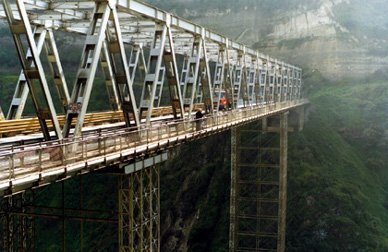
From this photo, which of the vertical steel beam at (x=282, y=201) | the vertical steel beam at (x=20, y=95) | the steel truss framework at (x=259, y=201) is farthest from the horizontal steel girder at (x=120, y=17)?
the vertical steel beam at (x=282, y=201)

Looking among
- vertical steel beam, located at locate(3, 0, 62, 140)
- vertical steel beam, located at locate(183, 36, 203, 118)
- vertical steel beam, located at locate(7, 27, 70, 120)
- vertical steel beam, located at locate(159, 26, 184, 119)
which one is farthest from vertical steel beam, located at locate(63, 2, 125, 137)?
vertical steel beam, located at locate(183, 36, 203, 118)

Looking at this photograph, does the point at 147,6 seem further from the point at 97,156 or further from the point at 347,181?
the point at 347,181

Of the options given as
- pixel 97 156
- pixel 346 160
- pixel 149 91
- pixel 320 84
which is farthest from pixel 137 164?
pixel 320 84

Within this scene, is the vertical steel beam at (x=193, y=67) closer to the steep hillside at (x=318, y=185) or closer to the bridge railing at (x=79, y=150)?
the bridge railing at (x=79, y=150)

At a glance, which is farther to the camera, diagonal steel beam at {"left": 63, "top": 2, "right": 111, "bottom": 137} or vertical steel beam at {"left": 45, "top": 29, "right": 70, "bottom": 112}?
vertical steel beam at {"left": 45, "top": 29, "right": 70, "bottom": 112}

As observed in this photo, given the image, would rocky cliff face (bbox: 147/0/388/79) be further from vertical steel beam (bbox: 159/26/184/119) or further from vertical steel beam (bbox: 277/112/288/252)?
vertical steel beam (bbox: 159/26/184/119)

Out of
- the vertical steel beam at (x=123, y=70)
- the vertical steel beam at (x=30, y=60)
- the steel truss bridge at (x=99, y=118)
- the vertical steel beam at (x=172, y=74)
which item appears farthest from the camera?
the vertical steel beam at (x=30, y=60)

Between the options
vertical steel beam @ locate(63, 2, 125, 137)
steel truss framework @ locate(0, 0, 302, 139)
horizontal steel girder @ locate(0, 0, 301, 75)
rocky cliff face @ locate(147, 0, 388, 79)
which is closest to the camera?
steel truss framework @ locate(0, 0, 302, 139)
